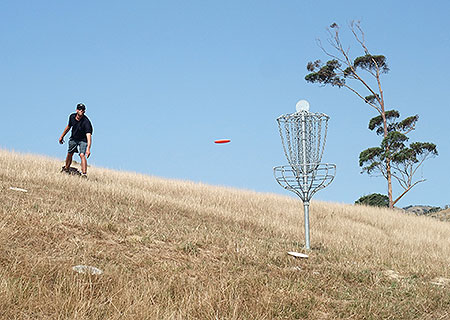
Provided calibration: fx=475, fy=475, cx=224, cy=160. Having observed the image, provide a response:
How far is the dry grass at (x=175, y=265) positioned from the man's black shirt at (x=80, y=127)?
1.47 m

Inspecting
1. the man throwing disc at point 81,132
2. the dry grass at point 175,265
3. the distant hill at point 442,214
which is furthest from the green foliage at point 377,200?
the man throwing disc at point 81,132

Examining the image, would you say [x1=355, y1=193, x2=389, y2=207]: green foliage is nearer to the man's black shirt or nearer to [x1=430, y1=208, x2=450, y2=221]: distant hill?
[x1=430, y1=208, x2=450, y2=221]: distant hill

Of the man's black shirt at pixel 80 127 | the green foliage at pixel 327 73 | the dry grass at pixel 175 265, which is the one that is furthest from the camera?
the green foliage at pixel 327 73

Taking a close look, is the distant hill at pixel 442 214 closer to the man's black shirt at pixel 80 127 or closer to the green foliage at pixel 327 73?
the green foliage at pixel 327 73

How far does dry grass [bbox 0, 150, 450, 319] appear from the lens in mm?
4812

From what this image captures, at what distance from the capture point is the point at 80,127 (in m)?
13.7

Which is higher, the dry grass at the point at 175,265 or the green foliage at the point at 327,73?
the green foliage at the point at 327,73

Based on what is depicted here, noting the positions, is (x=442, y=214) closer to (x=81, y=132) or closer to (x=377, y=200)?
(x=377, y=200)

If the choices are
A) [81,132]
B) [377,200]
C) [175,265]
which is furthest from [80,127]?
[377,200]

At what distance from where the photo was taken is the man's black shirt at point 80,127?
13.7 metres

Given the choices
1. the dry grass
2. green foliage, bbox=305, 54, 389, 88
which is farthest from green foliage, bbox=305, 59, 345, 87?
the dry grass

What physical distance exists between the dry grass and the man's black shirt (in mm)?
1466

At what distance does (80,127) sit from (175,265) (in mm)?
8365

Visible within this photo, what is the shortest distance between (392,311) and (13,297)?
14.1ft
